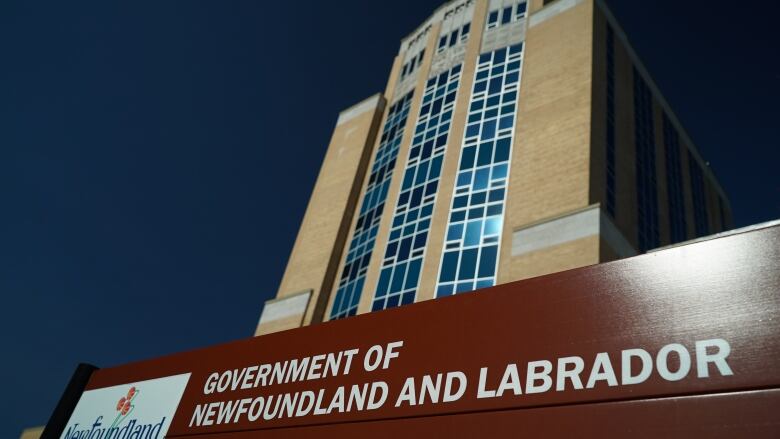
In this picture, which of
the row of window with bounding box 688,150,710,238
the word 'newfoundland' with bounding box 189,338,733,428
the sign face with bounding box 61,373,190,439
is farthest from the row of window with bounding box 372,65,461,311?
the row of window with bounding box 688,150,710,238

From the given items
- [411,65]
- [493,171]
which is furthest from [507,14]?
[493,171]

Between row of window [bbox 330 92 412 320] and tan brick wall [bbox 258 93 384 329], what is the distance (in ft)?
2.42

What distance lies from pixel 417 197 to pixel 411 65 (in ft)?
44.1

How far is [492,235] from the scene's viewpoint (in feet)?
74.7

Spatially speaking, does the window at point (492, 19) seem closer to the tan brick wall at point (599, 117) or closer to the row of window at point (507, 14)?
the row of window at point (507, 14)

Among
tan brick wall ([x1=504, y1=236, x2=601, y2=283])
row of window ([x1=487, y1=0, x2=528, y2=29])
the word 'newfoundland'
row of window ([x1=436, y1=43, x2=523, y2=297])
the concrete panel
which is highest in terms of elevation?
row of window ([x1=487, y1=0, x2=528, y2=29])

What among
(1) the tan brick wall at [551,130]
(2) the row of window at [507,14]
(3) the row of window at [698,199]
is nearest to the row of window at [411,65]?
(2) the row of window at [507,14]

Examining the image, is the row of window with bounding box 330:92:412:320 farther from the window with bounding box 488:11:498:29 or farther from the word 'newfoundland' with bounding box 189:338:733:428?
the word 'newfoundland' with bounding box 189:338:733:428

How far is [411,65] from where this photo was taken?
3756 cm

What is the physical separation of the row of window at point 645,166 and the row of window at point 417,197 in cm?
941

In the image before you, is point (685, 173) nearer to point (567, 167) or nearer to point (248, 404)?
point (567, 167)

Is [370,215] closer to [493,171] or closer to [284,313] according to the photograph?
[284,313]

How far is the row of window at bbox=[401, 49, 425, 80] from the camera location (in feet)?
121

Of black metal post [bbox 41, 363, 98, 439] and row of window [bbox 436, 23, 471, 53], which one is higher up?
row of window [bbox 436, 23, 471, 53]
